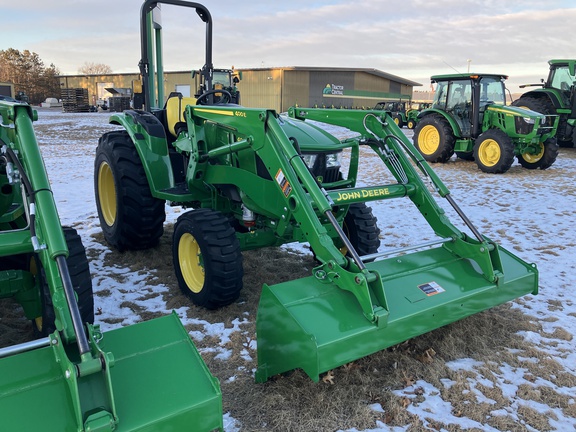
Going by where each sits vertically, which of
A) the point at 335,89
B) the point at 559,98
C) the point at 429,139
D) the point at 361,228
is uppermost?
the point at 335,89

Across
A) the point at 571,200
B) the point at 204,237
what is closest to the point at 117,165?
the point at 204,237

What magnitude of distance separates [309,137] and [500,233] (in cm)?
348

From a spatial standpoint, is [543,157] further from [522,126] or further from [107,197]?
[107,197]

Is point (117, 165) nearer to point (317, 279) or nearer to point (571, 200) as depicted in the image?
point (317, 279)

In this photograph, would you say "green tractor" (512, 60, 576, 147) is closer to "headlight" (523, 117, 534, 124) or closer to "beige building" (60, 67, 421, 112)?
"headlight" (523, 117, 534, 124)

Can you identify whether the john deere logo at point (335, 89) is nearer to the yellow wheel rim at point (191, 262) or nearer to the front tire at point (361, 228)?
the front tire at point (361, 228)

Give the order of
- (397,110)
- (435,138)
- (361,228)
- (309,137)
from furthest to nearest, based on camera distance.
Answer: (397,110) → (435,138) → (361,228) → (309,137)

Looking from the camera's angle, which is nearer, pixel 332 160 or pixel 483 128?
pixel 332 160

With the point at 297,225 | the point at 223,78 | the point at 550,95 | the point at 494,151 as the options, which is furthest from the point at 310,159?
the point at 223,78

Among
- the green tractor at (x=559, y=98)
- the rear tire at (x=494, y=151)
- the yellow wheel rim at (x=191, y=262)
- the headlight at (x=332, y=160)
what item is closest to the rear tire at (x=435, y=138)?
the rear tire at (x=494, y=151)

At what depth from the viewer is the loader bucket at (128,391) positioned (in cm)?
180

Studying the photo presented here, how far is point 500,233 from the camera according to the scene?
6086mm

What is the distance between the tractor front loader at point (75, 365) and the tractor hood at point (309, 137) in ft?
6.38

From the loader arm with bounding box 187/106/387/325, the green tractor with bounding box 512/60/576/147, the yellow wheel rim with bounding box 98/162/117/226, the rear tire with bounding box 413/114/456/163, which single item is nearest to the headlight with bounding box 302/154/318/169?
the loader arm with bounding box 187/106/387/325
